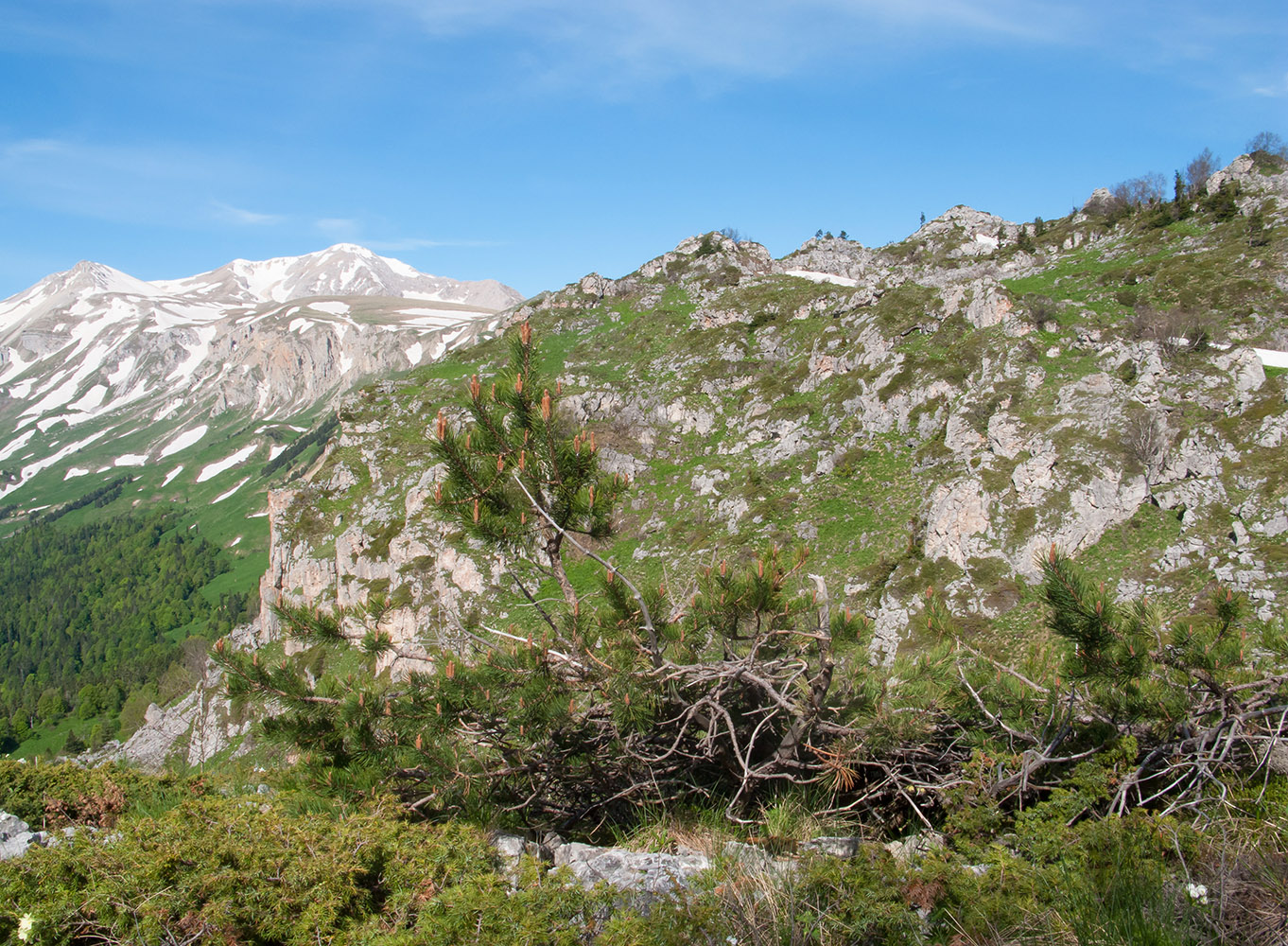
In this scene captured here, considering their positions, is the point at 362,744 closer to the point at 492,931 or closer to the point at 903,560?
the point at 492,931

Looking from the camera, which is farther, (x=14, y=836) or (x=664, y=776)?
(x=664, y=776)

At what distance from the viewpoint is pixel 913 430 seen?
29297 millimetres

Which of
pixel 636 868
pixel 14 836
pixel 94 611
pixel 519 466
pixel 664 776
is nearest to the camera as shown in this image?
pixel 636 868

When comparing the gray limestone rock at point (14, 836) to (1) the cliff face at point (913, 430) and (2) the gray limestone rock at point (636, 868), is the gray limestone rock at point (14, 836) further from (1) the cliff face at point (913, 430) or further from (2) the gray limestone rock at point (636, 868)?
(2) the gray limestone rock at point (636, 868)

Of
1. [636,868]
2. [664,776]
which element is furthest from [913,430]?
[636,868]

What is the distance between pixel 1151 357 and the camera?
78.6 ft

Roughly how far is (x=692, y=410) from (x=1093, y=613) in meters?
31.8

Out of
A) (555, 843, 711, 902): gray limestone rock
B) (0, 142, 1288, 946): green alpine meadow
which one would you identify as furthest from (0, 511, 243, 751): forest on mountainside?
(555, 843, 711, 902): gray limestone rock

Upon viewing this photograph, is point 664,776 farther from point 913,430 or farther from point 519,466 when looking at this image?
point 913,430

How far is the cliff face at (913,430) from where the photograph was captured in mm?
20594

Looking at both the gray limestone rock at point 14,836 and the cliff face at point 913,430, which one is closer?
the gray limestone rock at point 14,836

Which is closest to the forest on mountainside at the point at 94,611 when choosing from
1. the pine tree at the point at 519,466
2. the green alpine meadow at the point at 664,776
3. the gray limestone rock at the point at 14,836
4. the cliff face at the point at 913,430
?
the cliff face at the point at 913,430

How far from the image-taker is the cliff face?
20.6 meters

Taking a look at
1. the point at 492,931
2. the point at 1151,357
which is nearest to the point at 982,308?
the point at 1151,357
